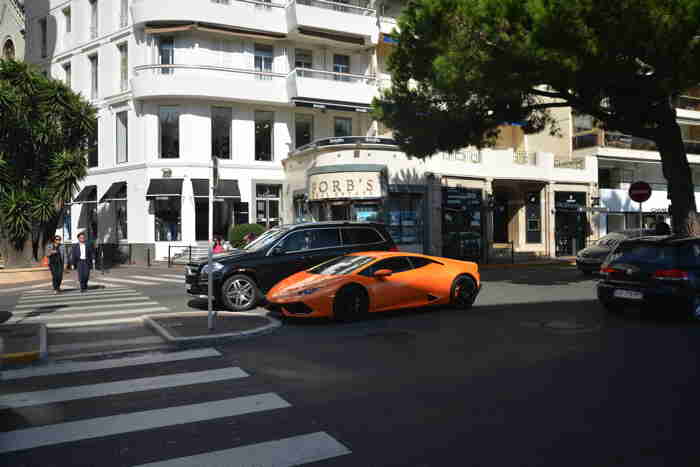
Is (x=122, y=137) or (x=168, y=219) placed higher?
(x=122, y=137)

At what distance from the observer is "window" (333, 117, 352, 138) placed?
30.9 m

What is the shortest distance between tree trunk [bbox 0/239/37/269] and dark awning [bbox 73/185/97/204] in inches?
304

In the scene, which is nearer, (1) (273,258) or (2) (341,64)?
(1) (273,258)

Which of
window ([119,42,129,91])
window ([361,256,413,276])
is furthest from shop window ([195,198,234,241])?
window ([361,256,413,276])

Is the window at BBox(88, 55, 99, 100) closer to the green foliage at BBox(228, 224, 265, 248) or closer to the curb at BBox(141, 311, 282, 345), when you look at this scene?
the green foliage at BBox(228, 224, 265, 248)

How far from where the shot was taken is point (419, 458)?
13.0ft

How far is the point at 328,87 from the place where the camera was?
28.6 metres

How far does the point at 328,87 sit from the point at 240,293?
19.2m

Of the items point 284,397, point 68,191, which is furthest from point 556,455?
point 68,191

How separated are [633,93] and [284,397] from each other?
13.6m

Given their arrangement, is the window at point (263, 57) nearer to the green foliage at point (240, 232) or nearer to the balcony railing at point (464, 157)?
the green foliage at point (240, 232)

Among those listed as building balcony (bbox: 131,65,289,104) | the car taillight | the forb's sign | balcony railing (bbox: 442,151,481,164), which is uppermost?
building balcony (bbox: 131,65,289,104)

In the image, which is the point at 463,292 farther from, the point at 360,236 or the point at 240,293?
the point at 240,293

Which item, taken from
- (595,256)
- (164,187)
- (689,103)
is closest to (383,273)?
(595,256)
